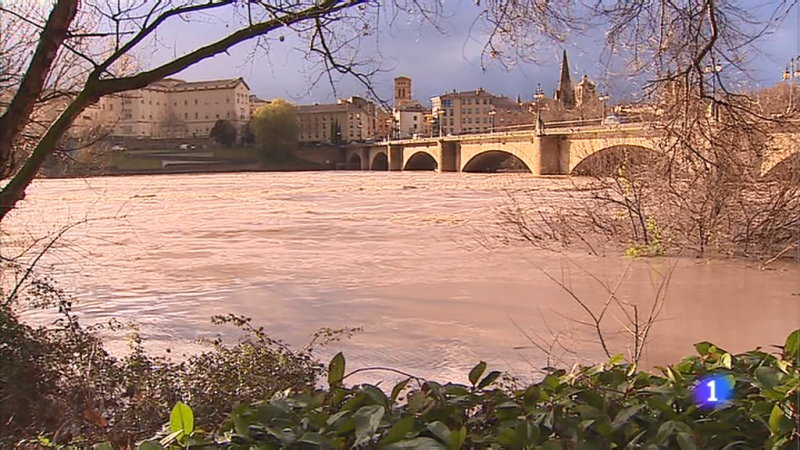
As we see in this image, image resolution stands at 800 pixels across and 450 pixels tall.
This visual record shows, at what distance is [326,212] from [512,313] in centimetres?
1472

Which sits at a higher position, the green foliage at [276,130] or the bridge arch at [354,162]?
the green foliage at [276,130]

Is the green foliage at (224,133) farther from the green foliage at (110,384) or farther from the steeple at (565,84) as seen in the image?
the green foliage at (110,384)

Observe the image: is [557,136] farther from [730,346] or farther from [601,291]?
[730,346]

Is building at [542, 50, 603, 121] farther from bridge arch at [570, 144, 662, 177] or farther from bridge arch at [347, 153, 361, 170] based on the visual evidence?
bridge arch at [347, 153, 361, 170]

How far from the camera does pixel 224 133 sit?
212 feet

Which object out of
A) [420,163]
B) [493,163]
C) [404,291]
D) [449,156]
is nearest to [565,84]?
[404,291]

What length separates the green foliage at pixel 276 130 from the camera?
196 ft

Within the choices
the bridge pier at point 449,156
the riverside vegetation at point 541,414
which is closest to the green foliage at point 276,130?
the bridge pier at point 449,156

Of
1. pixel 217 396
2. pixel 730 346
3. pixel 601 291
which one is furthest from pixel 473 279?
pixel 217 396

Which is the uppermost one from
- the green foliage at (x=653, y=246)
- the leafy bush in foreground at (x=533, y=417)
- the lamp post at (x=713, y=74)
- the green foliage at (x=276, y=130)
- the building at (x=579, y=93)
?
the green foliage at (x=276, y=130)

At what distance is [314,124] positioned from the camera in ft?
259

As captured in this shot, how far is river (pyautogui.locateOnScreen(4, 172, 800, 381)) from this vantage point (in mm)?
6480

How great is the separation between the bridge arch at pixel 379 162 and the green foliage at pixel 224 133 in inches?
502

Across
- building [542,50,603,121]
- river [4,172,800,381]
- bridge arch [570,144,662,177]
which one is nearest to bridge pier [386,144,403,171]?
river [4,172,800,381]
